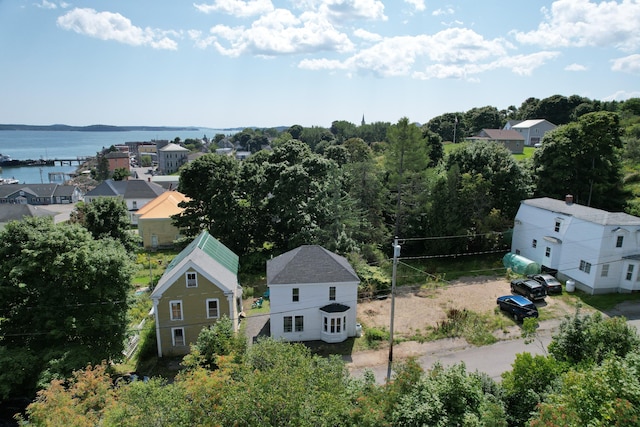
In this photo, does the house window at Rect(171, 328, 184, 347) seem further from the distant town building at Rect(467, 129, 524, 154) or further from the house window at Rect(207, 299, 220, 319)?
the distant town building at Rect(467, 129, 524, 154)

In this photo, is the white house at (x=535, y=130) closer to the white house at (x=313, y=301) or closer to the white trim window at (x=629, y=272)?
the white trim window at (x=629, y=272)

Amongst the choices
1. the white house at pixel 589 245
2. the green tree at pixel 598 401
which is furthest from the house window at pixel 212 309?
the white house at pixel 589 245

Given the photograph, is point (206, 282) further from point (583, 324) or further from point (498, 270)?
point (498, 270)

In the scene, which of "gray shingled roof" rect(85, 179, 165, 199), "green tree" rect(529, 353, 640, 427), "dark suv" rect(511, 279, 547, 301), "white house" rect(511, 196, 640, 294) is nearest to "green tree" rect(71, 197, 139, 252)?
"dark suv" rect(511, 279, 547, 301)

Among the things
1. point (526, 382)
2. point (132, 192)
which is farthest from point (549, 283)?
point (132, 192)

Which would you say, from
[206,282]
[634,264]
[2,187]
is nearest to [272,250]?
[206,282]

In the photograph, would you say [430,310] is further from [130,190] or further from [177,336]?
[130,190]
